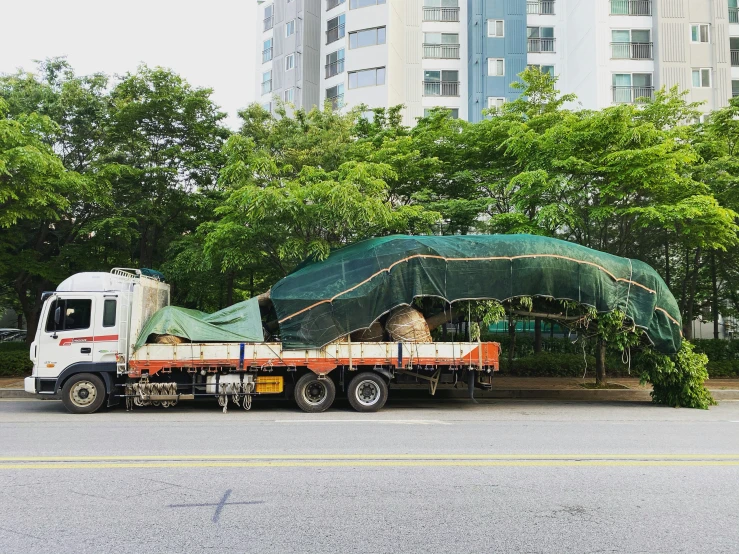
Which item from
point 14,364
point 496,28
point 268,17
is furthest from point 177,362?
point 268,17

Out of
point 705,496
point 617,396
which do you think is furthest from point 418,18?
point 705,496

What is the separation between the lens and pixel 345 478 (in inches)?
235

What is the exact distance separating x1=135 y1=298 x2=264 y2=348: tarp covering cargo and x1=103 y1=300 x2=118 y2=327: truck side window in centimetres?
63

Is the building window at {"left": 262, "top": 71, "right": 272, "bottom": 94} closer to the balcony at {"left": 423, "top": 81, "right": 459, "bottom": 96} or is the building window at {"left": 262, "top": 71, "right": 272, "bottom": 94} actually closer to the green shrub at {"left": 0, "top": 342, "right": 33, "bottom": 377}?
the balcony at {"left": 423, "top": 81, "right": 459, "bottom": 96}

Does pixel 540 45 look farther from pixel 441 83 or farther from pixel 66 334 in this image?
pixel 66 334

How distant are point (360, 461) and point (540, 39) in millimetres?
34991

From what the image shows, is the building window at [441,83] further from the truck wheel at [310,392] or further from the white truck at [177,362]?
the truck wheel at [310,392]

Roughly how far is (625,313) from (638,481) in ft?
21.7

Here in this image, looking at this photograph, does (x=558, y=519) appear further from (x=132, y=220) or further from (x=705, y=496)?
(x=132, y=220)

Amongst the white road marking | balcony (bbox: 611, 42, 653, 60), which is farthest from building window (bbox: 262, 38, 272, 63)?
the white road marking

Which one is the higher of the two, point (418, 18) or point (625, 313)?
point (418, 18)

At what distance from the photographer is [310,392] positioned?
11.6 metres

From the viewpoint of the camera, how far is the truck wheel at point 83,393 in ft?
36.2


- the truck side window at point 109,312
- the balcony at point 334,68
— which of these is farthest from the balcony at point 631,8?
the truck side window at point 109,312
